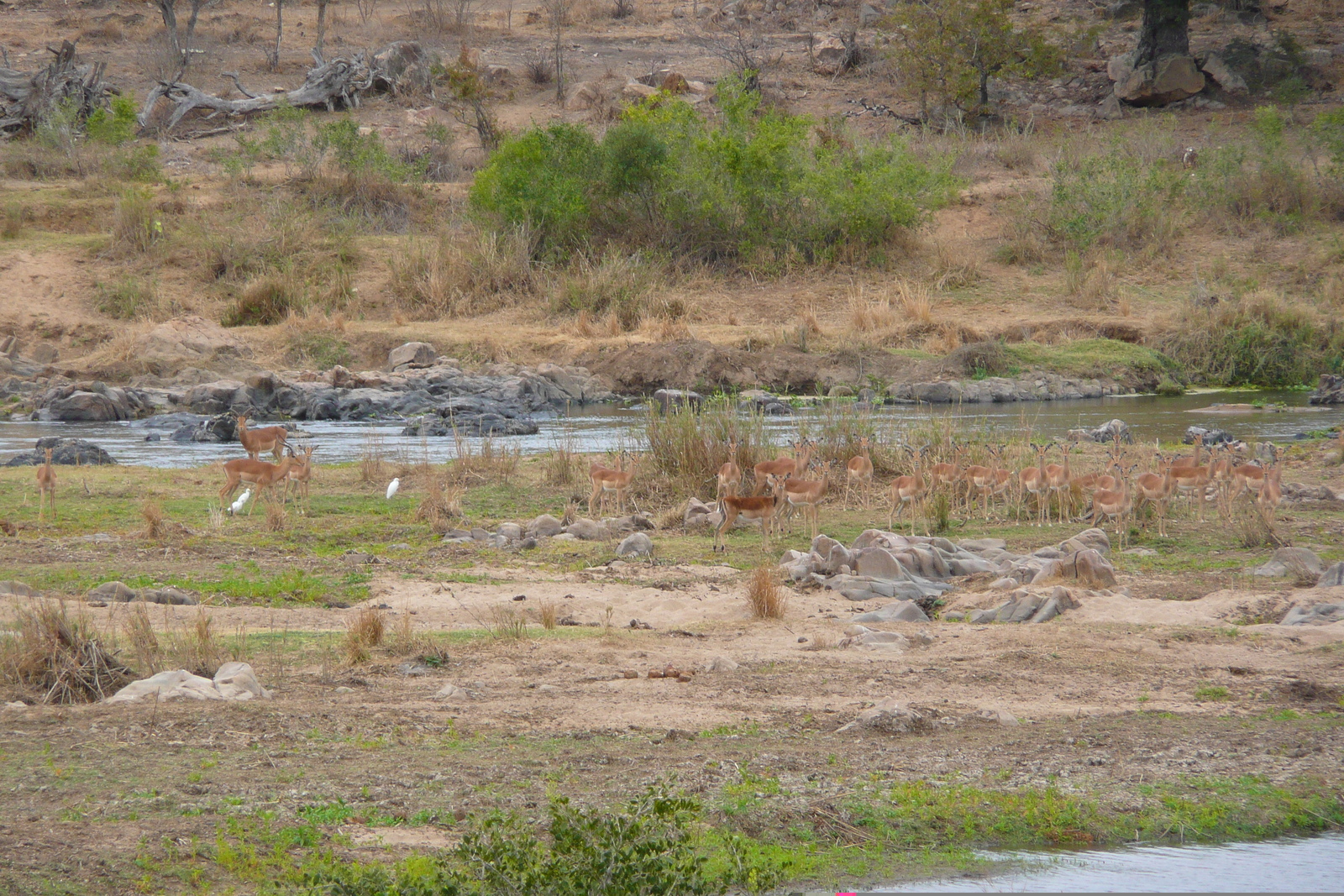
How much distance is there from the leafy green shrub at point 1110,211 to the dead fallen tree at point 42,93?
2806 cm

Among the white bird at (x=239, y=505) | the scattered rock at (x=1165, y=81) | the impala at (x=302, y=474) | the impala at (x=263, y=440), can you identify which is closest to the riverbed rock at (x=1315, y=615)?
the impala at (x=302, y=474)

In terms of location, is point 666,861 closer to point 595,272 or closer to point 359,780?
point 359,780

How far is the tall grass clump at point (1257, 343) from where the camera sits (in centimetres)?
2581

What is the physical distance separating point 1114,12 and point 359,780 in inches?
1963

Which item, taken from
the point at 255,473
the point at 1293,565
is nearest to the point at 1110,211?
the point at 1293,565

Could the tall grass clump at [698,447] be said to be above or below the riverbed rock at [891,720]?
below

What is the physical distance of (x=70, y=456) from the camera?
646 inches

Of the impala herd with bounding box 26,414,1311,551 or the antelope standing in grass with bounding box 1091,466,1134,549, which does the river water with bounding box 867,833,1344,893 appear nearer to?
the antelope standing in grass with bounding box 1091,466,1134,549

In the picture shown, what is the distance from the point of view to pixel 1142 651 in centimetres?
778

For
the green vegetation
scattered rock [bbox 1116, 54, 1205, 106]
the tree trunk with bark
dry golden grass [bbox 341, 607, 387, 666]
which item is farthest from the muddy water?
the tree trunk with bark

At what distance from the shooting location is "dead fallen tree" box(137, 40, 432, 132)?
4144 centimetres

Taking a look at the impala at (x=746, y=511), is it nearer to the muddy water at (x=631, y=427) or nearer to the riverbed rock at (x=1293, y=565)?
the riverbed rock at (x=1293, y=565)

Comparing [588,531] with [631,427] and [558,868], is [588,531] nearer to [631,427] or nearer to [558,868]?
[631,427]

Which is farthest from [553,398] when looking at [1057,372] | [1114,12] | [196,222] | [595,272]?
[1114,12]
